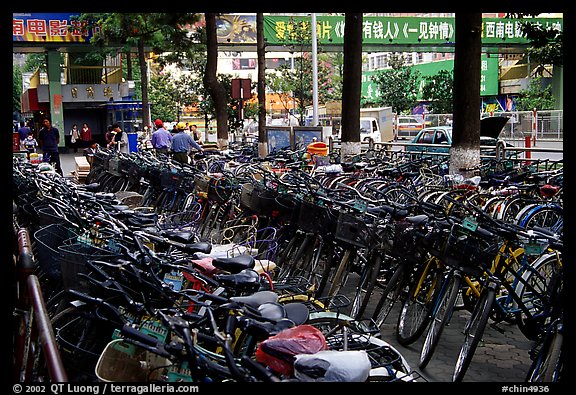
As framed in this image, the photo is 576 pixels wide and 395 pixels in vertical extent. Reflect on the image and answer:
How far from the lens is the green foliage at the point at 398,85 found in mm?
37969

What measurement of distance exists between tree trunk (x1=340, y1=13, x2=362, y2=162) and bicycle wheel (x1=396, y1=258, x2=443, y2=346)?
30.2 feet

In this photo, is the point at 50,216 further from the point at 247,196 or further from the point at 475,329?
the point at 475,329

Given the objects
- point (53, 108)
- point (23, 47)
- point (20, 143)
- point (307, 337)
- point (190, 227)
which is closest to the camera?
point (307, 337)

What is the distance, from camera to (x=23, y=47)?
33938 mm

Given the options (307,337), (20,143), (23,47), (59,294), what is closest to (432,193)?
(59,294)

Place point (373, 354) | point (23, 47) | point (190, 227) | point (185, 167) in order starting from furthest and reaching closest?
point (23, 47) < point (185, 167) < point (190, 227) < point (373, 354)

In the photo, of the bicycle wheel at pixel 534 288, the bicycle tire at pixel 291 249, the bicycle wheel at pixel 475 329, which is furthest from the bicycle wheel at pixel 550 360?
the bicycle tire at pixel 291 249

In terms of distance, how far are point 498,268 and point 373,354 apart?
80.3 inches

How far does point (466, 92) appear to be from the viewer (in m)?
11.5

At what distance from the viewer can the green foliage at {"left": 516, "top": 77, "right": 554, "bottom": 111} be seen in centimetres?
3469

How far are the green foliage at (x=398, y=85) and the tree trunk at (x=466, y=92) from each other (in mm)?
26392

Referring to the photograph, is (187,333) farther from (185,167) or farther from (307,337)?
(185,167)

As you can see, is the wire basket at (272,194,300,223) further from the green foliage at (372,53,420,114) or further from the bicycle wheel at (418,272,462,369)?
the green foliage at (372,53,420,114)

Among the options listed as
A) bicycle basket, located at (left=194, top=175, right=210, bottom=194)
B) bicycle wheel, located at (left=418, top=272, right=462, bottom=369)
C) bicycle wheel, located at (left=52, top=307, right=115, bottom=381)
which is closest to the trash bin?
bicycle basket, located at (left=194, top=175, right=210, bottom=194)
